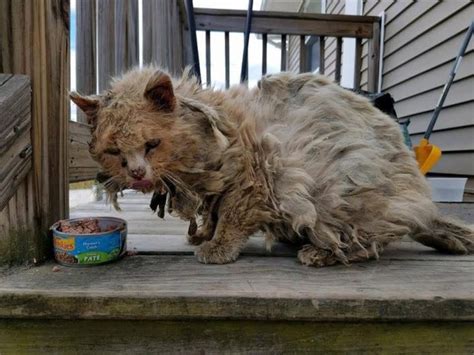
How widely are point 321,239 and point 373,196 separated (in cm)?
18

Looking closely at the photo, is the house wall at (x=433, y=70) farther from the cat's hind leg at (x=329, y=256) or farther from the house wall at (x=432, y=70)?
the cat's hind leg at (x=329, y=256)

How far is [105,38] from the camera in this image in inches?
81.4

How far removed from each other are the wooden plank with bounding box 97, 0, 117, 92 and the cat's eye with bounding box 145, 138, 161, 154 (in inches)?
49.0

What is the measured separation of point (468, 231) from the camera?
1.24 meters

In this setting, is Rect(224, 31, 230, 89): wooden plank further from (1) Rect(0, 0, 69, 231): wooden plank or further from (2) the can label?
(2) the can label

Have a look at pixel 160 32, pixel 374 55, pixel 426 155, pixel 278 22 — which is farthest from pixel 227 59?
pixel 426 155

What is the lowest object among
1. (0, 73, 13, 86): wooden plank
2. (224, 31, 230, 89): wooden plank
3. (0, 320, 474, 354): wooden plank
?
(0, 320, 474, 354): wooden plank

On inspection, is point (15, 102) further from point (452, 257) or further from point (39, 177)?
point (452, 257)

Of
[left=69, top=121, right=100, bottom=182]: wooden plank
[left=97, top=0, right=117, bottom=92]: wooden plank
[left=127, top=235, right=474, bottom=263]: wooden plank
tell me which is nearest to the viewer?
[left=127, top=235, right=474, bottom=263]: wooden plank

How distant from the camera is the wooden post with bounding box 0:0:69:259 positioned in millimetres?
927

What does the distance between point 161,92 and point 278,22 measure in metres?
2.87

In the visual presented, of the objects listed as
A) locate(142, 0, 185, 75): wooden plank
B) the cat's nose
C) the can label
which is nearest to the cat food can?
the can label

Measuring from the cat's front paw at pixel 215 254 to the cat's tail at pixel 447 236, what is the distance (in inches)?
22.9

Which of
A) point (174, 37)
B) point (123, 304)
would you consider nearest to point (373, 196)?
point (123, 304)
